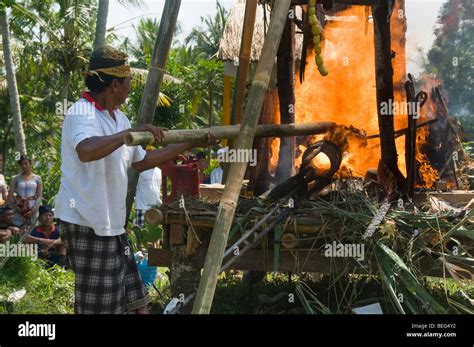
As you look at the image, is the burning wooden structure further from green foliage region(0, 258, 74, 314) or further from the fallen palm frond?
green foliage region(0, 258, 74, 314)

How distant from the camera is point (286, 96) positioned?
22.2 feet

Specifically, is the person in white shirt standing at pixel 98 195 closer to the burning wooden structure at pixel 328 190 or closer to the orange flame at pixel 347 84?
the burning wooden structure at pixel 328 190

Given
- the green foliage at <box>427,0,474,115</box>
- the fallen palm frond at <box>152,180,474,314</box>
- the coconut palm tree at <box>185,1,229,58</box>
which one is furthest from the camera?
the coconut palm tree at <box>185,1,229,58</box>

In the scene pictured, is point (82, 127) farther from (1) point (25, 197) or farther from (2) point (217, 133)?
(1) point (25, 197)

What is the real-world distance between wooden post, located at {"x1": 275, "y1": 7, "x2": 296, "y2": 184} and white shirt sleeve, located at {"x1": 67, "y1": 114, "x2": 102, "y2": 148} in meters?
2.71

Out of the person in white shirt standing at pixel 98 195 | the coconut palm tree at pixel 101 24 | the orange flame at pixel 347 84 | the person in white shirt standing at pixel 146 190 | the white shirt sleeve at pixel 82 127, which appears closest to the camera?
the white shirt sleeve at pixel 82 127

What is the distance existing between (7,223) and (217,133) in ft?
18.2

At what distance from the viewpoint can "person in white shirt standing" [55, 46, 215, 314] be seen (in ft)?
14.3

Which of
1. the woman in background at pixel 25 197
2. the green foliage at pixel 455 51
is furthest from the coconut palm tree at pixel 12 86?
the green foliage at pixel 455 51

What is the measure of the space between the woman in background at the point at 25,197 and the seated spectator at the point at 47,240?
3.25 ft

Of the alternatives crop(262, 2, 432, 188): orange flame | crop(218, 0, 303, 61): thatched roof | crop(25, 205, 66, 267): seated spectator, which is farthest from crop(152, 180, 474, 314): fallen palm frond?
crop(218, 0, 303, 61): thatched roof

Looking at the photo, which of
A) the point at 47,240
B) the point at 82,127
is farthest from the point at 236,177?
the point at 47,240

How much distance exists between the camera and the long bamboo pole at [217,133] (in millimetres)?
4051
